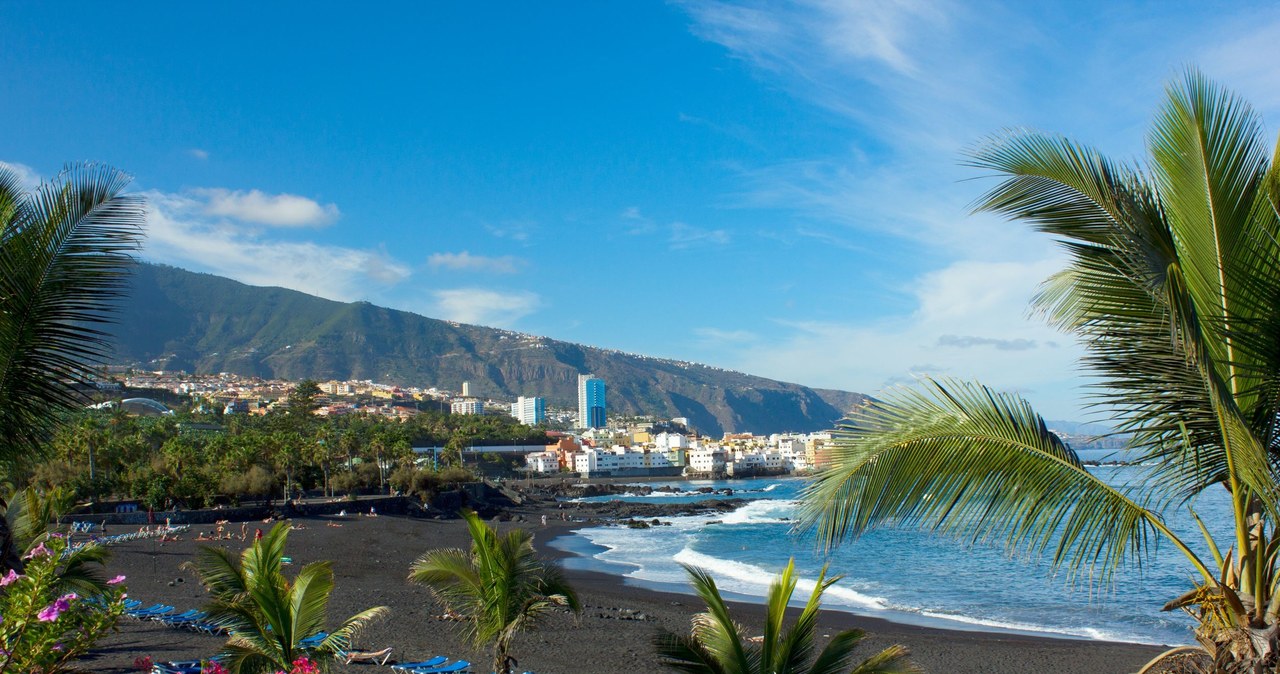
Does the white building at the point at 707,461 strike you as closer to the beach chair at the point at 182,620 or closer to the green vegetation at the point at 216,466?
the green vegetation at the point at 216,466

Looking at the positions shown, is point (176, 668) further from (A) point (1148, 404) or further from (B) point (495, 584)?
(A) point (1148, 404)

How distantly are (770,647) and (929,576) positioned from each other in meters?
27.4

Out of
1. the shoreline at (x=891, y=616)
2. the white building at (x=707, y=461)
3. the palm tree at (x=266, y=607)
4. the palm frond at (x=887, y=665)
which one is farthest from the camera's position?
the white building at (x=707, y=461)

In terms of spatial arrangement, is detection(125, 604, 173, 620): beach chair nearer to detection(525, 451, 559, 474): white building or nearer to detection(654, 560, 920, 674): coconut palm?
detection(654, 560, 920, 674): coconut palm

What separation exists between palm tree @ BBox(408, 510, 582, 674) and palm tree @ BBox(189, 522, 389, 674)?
1.00 metres

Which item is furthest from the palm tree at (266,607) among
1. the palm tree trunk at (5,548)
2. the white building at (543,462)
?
the white building at (543,462)

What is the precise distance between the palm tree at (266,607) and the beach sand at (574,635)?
3.81m

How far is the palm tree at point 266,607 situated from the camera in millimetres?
6215

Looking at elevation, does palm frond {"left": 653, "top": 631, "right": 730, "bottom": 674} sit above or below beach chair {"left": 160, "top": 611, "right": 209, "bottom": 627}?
above

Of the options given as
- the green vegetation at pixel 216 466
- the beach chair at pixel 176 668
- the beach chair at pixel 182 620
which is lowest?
the beach chair at pixel 182 620

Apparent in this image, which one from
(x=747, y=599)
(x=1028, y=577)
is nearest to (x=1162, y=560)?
(x=1028, y=577)

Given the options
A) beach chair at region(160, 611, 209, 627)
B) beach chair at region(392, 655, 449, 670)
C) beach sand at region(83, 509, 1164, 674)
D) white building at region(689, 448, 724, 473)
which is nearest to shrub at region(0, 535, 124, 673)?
beach sand at region(83, 509, 1164, 674)

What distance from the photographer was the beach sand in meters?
13.9

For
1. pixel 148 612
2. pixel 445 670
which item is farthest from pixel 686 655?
pixel 148 612
